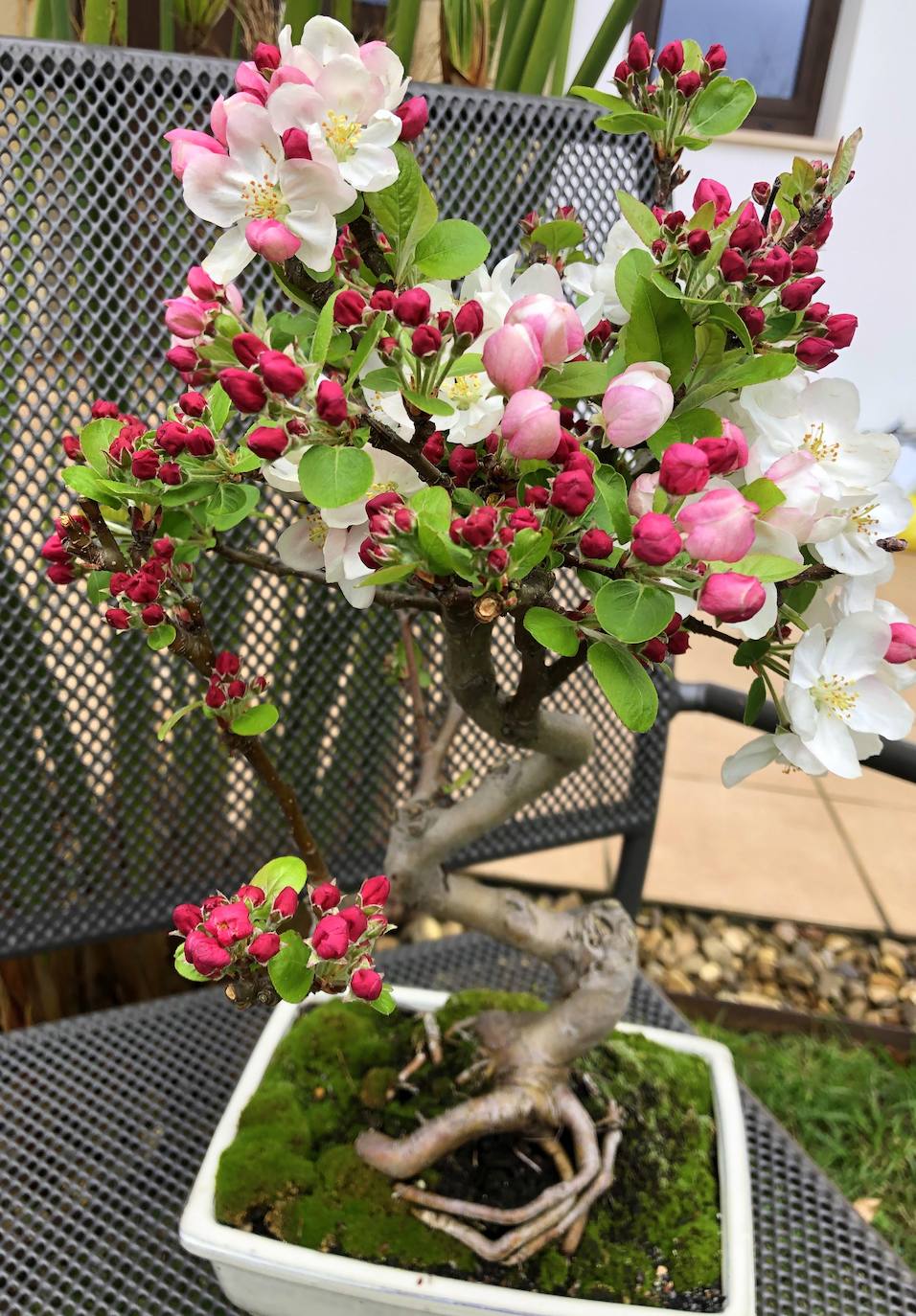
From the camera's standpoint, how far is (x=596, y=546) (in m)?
0.36

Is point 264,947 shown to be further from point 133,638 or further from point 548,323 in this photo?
point 133,638

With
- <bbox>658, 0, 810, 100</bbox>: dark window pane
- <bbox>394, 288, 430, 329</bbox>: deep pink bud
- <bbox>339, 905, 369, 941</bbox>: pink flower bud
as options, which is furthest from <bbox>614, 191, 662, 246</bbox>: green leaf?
<bbox>658, 0, 810, 100</bbox>: dark window pane

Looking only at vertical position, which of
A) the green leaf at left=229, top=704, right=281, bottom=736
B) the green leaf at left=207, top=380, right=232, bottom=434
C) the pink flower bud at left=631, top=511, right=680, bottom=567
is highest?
the pink flower bud at left=631, top=511, right=680, bottom=567

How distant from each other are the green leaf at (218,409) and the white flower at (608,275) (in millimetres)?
175

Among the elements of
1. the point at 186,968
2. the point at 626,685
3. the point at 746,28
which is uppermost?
the point at 746,28

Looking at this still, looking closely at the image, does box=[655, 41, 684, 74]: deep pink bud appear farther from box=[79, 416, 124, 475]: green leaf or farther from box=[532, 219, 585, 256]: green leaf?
box=[79, 416, 124, 475]: green leaf

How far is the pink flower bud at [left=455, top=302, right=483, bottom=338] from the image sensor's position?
0.35m

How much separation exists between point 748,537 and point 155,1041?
762mm

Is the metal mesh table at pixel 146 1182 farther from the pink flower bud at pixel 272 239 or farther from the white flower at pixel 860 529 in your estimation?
the pink flower bud at pixel 272 239

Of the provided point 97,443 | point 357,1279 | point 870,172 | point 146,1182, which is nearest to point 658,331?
point 97,443

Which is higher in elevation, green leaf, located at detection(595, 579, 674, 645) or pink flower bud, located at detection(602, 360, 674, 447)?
pink flower bud, located at detection(602, 360, 674, 447)

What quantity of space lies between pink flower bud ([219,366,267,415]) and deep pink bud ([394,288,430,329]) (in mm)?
57

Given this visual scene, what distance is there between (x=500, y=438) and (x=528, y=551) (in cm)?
7

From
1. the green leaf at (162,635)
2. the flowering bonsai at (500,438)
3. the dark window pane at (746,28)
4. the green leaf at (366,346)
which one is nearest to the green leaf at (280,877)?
the flowering bonsai at (500,438)
